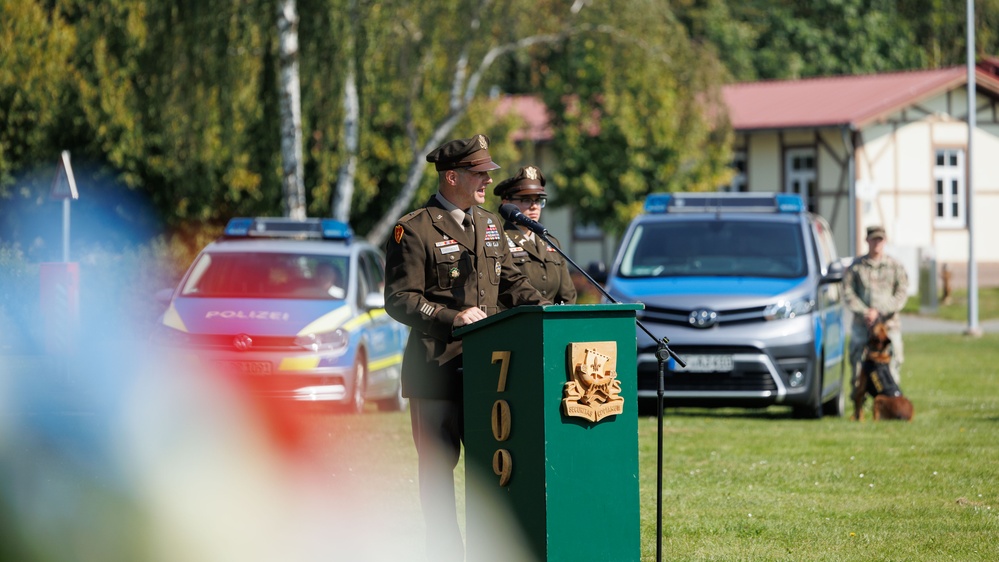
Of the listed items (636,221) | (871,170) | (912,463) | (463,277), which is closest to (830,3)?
(871,170)

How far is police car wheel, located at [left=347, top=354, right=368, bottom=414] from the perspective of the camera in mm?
15136

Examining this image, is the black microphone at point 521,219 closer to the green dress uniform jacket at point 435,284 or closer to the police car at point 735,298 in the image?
the green dress uniform jacket at point 435,284

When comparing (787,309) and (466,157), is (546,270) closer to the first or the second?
(466,157)

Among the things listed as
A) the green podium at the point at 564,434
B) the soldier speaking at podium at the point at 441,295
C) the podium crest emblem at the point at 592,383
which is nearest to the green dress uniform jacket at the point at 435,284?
the soldier speaking at podium at the point at 441,295

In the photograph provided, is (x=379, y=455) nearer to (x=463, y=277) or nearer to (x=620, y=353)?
Result: (x=463, y=277)

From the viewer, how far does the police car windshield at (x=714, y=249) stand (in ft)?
48.6

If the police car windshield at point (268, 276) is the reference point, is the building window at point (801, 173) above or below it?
above

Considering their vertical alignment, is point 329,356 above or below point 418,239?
below

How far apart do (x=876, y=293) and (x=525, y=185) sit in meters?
6.76

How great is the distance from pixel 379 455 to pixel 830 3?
4861cm

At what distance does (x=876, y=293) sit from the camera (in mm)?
14891

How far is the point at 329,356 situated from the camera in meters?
14.6

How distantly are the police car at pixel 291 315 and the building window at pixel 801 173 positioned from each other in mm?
28931

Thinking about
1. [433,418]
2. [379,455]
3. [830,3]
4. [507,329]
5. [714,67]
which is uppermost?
[830,3]
